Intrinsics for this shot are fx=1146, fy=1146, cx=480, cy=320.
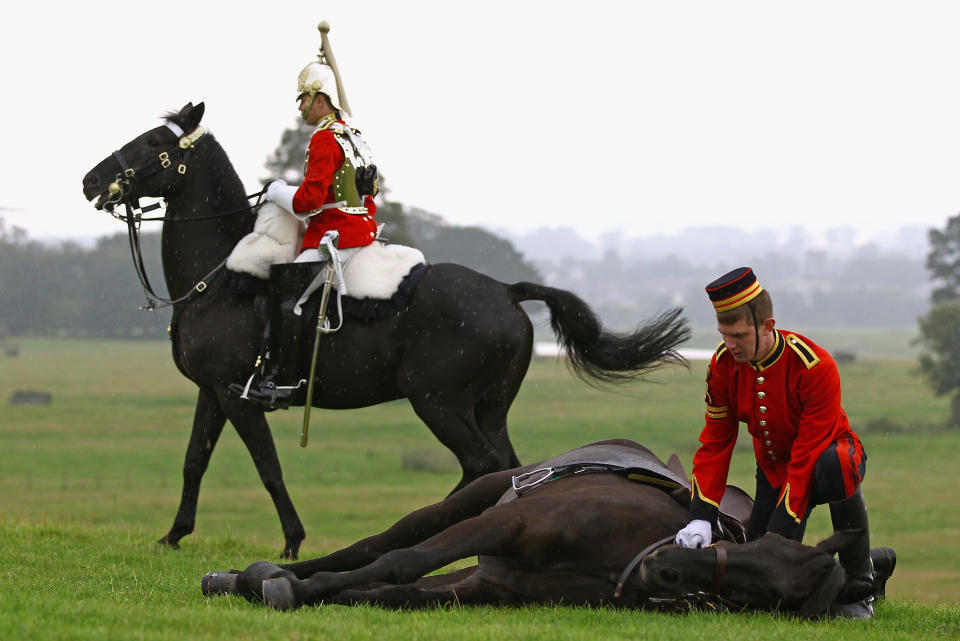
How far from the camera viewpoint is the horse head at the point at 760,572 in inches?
183

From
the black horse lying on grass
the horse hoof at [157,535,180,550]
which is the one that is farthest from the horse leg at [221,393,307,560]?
the black horse lying on grass

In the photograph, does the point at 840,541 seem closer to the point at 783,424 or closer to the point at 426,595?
the point at 783,424

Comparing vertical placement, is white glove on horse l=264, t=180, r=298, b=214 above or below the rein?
above

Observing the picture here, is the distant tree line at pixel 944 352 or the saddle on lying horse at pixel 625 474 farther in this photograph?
the distant tree line at pixel 944 352

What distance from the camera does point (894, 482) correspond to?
28.8m

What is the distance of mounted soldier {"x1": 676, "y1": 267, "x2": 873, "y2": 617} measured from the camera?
16.4ft

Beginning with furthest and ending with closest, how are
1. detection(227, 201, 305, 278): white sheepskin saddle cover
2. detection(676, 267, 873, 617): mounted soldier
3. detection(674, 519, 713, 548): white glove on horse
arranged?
detection(227, 201, 305, 278): white sheepskin saddle cover, detection(676, 267, 873, 617): mounted soldier, detection(674, 519, 713, 548): white glove on horse

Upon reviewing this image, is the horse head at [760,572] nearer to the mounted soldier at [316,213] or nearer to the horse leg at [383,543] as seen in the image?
the horse leg at [383,543]

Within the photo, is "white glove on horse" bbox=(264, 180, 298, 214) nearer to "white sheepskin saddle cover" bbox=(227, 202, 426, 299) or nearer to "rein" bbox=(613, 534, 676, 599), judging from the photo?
"white sheepskin saddle cover" bbox=(227, 202, 426, 299)

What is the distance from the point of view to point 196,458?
888cm

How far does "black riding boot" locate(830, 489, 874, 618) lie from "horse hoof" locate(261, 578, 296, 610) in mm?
2416

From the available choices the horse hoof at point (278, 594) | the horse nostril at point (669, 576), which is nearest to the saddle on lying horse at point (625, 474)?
the horse nostril at point (669, 576)

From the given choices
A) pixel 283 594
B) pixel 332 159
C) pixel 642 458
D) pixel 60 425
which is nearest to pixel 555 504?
pixel 642 458

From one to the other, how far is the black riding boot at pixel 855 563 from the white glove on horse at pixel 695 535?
0.62 meters
